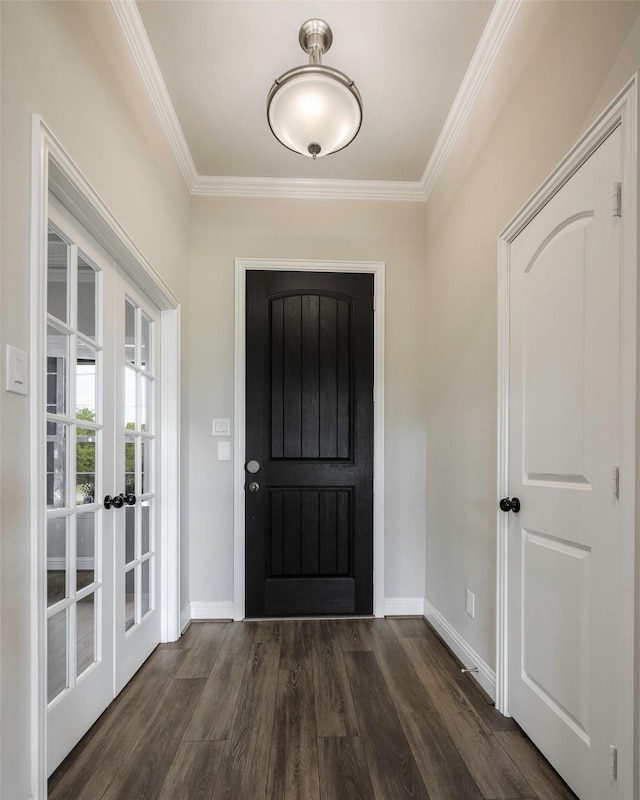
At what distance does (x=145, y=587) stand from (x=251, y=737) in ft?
3.23

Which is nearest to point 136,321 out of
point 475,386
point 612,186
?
point 475,386

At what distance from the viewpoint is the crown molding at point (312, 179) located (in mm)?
1966

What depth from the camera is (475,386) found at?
2412mm

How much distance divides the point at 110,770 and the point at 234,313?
2.40 m

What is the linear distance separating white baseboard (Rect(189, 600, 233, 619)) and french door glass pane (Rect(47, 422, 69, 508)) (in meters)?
1.70

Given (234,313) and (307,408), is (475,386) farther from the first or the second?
(234,313)

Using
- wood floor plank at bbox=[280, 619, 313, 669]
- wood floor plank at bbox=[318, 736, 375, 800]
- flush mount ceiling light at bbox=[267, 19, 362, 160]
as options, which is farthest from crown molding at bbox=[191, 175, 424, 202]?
wood floor plank at bbox=[318, 736, 375, 800]

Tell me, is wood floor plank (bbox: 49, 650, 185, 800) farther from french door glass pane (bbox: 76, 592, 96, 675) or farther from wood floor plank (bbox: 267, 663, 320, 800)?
wood floor plank (bbox: 267, 663, 320, 800)

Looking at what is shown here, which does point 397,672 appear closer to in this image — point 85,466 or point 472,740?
point 472,740

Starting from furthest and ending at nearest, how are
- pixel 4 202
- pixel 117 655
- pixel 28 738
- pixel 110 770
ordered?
pixel 117 655, pixel 110 770, pixel 28 738, pixel 4 202

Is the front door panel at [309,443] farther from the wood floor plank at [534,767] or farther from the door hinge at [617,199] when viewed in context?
the door hinge at [617,199]

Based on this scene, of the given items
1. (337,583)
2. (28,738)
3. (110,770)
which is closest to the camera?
(28,738)

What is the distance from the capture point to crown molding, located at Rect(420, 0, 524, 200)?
1.94m

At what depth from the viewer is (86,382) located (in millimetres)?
1887
